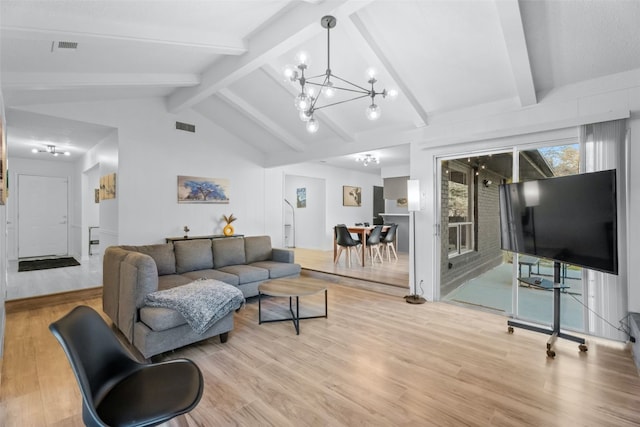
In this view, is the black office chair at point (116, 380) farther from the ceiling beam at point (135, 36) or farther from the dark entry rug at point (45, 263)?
the dark entry rug at point (45, 263)

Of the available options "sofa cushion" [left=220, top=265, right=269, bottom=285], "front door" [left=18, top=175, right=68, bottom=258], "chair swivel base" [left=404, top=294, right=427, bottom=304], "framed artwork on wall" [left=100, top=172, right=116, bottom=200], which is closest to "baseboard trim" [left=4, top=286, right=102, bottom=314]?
"framed artwork on wall" [left=100, top=172, right=116, bottom=200]

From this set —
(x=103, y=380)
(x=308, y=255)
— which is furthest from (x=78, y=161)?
(x=103, y=380)

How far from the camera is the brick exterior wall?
4445 mm

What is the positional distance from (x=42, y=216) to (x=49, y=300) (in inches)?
185

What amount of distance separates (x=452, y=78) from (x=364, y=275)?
132 inches

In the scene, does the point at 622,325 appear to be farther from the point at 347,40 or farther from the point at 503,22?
the point at 347,40

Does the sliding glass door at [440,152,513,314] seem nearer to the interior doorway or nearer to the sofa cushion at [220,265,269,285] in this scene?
the sofa cushion at [220,265,269,285]

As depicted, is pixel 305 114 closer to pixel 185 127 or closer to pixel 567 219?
pixel 567 219

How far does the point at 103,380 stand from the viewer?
1.45 meters

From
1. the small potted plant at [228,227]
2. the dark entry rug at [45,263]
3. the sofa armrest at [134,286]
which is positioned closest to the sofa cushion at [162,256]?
the sofa armrest at [134,286]

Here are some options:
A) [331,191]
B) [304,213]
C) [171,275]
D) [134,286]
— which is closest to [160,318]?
[134,286]

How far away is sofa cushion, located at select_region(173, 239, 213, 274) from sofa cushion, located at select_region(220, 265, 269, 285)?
0.27 metres

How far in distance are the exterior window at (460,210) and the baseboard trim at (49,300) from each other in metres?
5.54

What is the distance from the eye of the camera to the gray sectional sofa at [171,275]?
2611 mm
